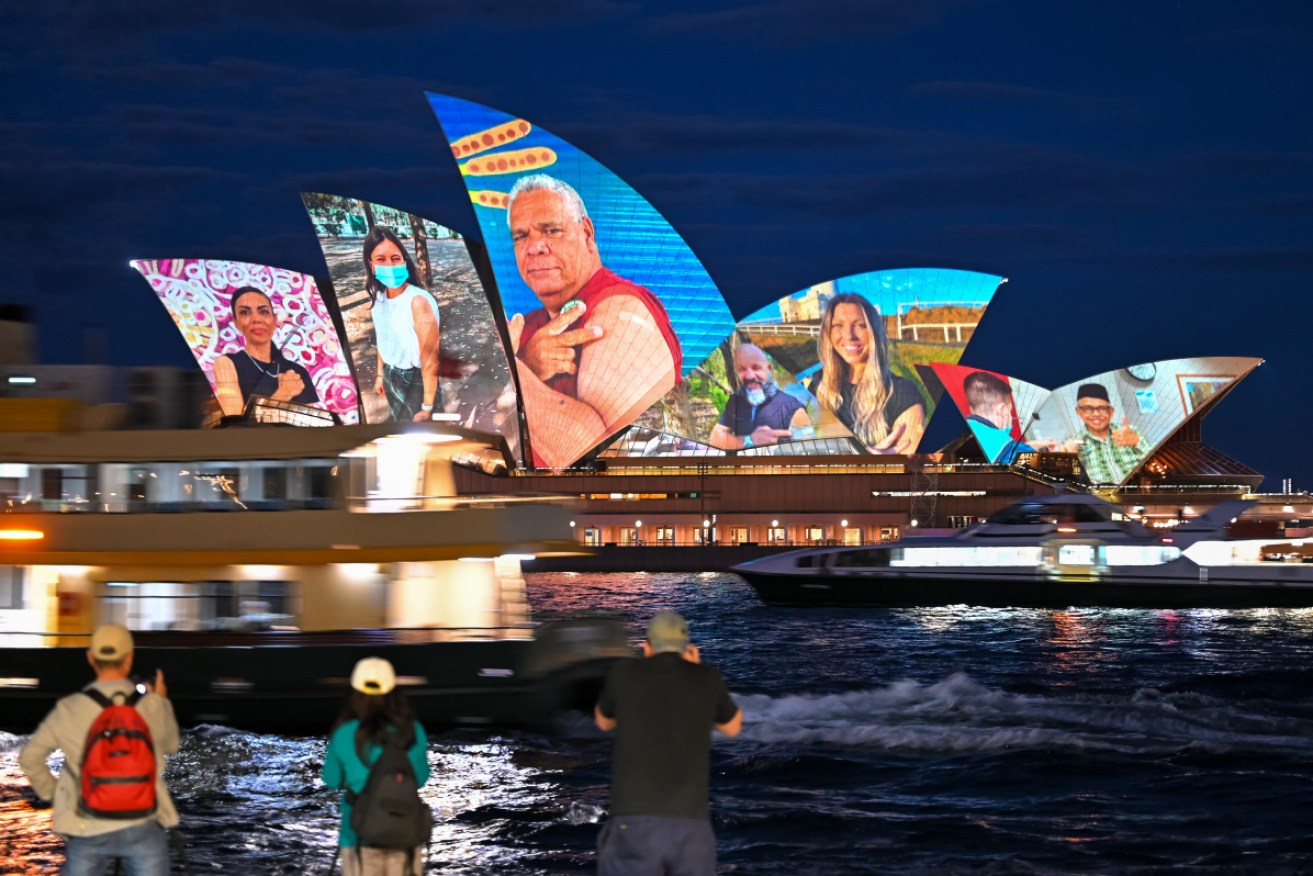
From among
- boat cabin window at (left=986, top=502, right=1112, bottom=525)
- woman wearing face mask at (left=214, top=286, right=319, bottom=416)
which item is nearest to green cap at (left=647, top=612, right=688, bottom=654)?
boat cabin window at (left=986, top=502, right=1112, bottom=525)

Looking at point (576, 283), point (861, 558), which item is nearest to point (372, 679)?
point (861, 558)

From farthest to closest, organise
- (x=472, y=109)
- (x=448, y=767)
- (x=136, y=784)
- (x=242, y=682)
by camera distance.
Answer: (x=472, y=109) → (x=242, y=682) → (x=448, y=767) → (x=136, y=784)

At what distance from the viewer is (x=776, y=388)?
98.4 m

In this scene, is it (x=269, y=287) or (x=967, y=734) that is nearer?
(x=967, y=734)

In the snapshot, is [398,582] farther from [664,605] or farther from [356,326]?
[356,326]

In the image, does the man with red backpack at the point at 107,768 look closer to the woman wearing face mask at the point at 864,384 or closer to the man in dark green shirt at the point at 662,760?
the man in dark green shirt at the point at 662,760

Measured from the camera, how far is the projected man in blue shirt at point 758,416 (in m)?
98.4

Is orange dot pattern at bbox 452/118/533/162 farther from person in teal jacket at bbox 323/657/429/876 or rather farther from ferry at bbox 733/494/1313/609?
person in teal jacket at bbox 323/657/429/876

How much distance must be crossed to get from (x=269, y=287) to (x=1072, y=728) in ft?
274

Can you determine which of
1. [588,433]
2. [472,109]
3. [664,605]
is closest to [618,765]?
[664,605]

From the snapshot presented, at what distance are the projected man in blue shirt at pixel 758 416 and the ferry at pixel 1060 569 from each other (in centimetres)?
5129

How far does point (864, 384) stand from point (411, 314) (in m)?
26.2

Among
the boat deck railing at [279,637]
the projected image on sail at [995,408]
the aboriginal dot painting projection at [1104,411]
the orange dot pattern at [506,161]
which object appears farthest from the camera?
the aboriginal dot painting projection at [1104,411]

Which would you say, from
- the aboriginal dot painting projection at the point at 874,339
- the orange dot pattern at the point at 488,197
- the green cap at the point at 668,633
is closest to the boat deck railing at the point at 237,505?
the green cap at the point at 668,633
